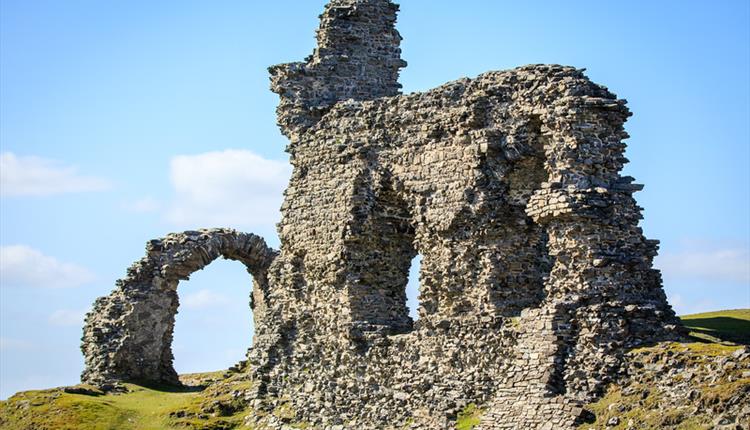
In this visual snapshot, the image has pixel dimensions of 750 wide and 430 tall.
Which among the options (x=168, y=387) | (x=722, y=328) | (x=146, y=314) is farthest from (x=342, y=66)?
(x=168, y=387)

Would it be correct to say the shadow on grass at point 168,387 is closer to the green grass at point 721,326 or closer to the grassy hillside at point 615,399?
the grassy hillside at point 615,399

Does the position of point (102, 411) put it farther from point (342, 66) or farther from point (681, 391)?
point (681, 391)

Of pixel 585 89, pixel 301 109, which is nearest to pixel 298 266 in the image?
pixel 301 109

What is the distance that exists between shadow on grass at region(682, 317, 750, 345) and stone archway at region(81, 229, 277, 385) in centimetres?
1253

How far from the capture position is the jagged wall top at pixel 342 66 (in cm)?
3519

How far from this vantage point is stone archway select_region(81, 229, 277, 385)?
40.8 metres

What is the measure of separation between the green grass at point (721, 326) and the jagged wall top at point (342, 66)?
869 centimetres

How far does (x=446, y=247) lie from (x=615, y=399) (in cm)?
550

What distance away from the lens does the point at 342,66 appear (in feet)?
116

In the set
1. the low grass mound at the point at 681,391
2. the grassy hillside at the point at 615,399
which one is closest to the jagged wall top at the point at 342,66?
the grassy hillside at the point at 615,399

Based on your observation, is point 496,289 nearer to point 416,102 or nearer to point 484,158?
point 484,158

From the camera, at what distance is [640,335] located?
27.6 m

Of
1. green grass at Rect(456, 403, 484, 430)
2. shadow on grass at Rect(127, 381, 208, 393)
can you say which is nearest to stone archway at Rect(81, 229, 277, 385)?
shadow on grass at Rect(127, 381, 208, 393)

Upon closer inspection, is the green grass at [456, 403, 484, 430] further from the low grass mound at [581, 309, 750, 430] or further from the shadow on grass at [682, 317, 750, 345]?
the shadow on grass at [682, 317, 750, 345]
